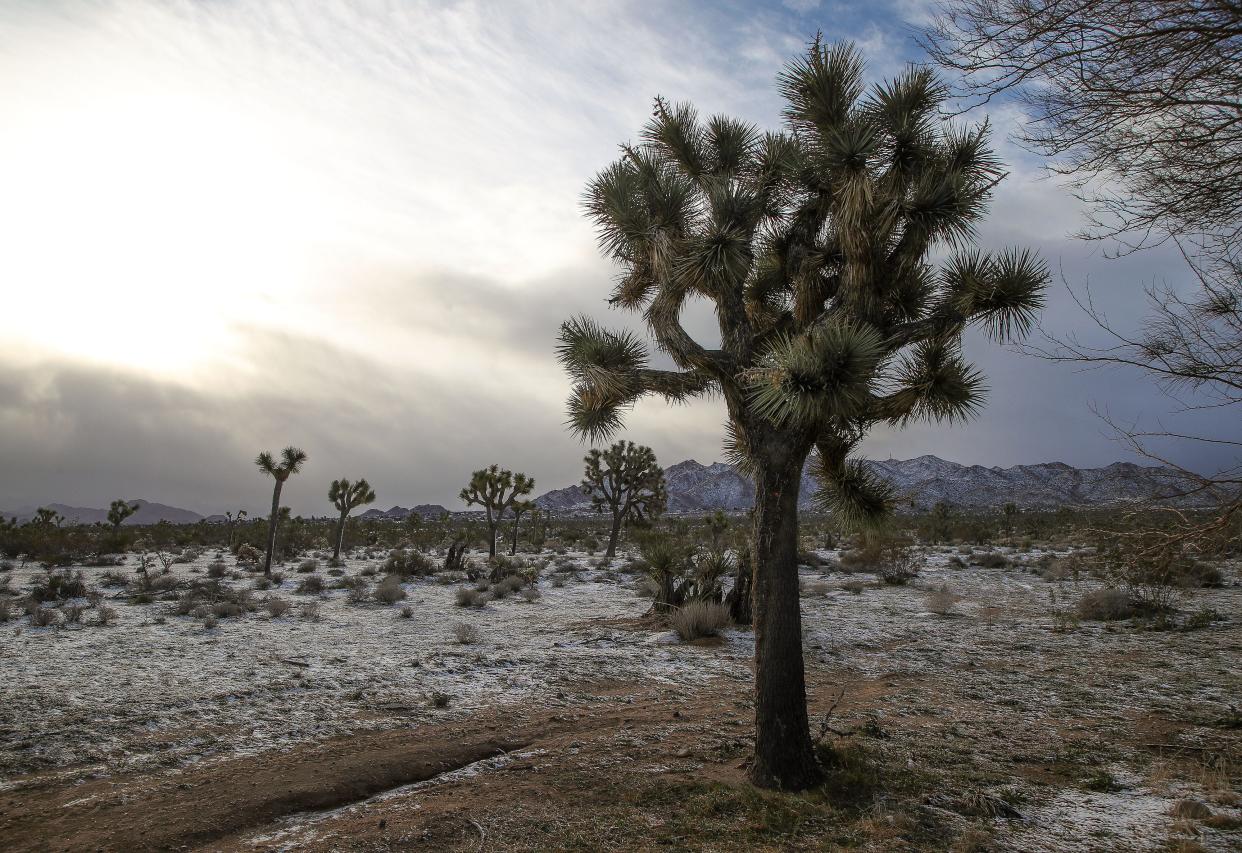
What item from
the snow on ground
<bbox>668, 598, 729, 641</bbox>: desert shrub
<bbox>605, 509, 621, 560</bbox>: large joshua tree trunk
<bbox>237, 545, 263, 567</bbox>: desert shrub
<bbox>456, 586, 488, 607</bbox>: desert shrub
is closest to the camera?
the snow on ground

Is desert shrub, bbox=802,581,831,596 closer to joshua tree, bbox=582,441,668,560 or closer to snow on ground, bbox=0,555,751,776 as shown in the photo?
snow on ground, bbox=0,555,751,776

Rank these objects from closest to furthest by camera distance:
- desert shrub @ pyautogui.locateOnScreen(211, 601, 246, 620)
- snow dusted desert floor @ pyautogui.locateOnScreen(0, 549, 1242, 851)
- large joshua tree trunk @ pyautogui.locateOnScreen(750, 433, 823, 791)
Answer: snow dusted desert floor @ pyautogui.locateOnScreen(0, 549, 1242, 851), large joshua tree trunk @ pyautogui.locateOnScreen(750, 433, 823, 791), desert shrub @ pyautogui.locateOnScreen(211, 601, 246, 620)

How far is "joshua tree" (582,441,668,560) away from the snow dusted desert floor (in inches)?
773

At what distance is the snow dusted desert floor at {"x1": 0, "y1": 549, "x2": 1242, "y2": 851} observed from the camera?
190 inches

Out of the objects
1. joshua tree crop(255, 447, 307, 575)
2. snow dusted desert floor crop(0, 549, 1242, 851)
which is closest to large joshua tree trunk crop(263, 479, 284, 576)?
joshua tree crop(255, 447, 307, 575)

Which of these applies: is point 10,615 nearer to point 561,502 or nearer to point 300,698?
point 300,698

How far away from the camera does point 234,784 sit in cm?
565

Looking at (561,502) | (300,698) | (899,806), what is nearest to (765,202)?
(899,806)

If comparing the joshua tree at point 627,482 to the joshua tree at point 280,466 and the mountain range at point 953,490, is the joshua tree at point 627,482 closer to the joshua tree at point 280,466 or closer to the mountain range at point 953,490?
the joshua tree at point 280,466

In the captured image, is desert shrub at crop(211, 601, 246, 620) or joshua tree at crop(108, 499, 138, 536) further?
joshua tree at crop(108, 499, 138, 536)

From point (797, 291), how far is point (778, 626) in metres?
3.20

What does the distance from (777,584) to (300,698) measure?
6522 mm

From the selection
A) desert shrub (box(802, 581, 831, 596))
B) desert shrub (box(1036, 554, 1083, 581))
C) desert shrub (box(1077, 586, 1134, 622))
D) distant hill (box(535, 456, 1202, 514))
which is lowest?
desert shrub (box(802, 581, 831, 596))

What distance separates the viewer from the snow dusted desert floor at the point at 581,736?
4.84 meters
